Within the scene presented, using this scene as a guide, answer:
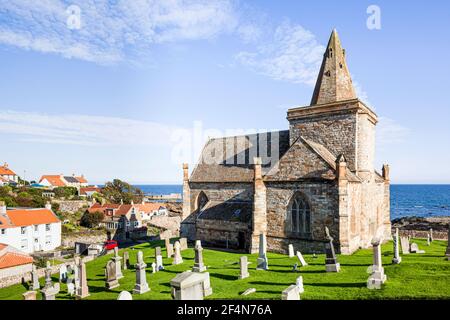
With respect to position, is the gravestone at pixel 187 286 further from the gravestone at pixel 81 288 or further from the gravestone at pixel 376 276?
the gravestone at pixel 81 288

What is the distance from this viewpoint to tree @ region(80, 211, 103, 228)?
5514cm

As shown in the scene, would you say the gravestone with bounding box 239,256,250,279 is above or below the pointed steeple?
below

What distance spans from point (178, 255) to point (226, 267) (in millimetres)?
4791

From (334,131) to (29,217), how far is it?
41.4 metres

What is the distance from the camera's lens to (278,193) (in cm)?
2319

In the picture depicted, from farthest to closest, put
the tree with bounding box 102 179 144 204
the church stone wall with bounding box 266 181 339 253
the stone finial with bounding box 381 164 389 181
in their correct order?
1. the tree with bounding box 102 179 144 204
2. the stone finial with bounding box 381 164 389 181
3. the church stone wall with bounding box 266 181 339 253

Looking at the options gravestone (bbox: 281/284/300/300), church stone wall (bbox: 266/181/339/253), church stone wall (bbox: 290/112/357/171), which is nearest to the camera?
gravestone (bbox: 281/284/300/300)

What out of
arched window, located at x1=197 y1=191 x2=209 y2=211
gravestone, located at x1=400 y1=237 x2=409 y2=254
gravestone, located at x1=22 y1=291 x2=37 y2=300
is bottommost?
gravestone, located at x1=22 y1=291 x2=37 y2=300

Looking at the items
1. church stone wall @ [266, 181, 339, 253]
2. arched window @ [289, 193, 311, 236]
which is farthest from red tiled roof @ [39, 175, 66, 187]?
arched window @ [289, 193, 311, 236]

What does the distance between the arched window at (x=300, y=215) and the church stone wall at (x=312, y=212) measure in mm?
334

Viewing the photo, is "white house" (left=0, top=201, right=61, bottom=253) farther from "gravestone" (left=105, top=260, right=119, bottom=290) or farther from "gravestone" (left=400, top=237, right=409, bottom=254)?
"gravestone" (left=400, top=237, right=409, bottom=254)

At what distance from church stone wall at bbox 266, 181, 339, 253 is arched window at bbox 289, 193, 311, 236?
1.09ft

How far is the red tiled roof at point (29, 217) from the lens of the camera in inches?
1580
